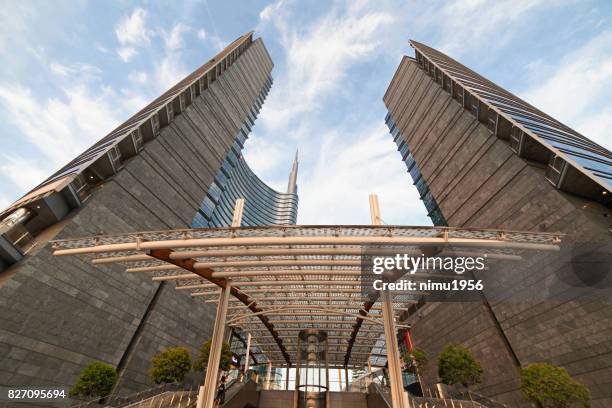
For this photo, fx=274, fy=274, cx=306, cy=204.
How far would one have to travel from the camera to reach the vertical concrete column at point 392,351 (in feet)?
38.6

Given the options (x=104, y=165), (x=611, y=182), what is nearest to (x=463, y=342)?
(x=611, y=182)

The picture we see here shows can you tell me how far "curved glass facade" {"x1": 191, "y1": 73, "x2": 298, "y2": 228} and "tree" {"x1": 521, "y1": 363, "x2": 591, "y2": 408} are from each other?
34.2 meters

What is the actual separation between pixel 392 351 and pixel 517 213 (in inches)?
681

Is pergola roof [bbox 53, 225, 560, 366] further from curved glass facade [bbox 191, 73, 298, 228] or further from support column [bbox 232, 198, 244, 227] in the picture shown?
curved glass facade [bbox 191, 73, 298, 228]

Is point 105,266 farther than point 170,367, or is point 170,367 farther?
point 105,266

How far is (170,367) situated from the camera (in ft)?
53.6

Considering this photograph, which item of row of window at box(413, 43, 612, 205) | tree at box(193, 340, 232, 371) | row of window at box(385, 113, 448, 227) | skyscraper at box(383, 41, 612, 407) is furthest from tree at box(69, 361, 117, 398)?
row of window at box(385, 113, 448, 227)

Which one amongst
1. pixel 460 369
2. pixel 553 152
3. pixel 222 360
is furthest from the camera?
pixel 553 152

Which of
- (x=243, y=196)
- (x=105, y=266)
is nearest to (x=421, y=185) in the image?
(x=105, y=266)

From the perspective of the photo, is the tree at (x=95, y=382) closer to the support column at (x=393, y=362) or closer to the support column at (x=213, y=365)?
the support column at (x=213, y=365)

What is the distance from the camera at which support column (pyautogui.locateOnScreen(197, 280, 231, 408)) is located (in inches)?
503

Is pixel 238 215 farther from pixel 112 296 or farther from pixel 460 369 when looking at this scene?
pixel 460 369

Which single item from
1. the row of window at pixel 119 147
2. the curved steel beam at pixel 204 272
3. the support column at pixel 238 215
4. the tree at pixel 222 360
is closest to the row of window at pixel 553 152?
the support column at pixel 238 215

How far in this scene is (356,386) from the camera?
2261 cm
